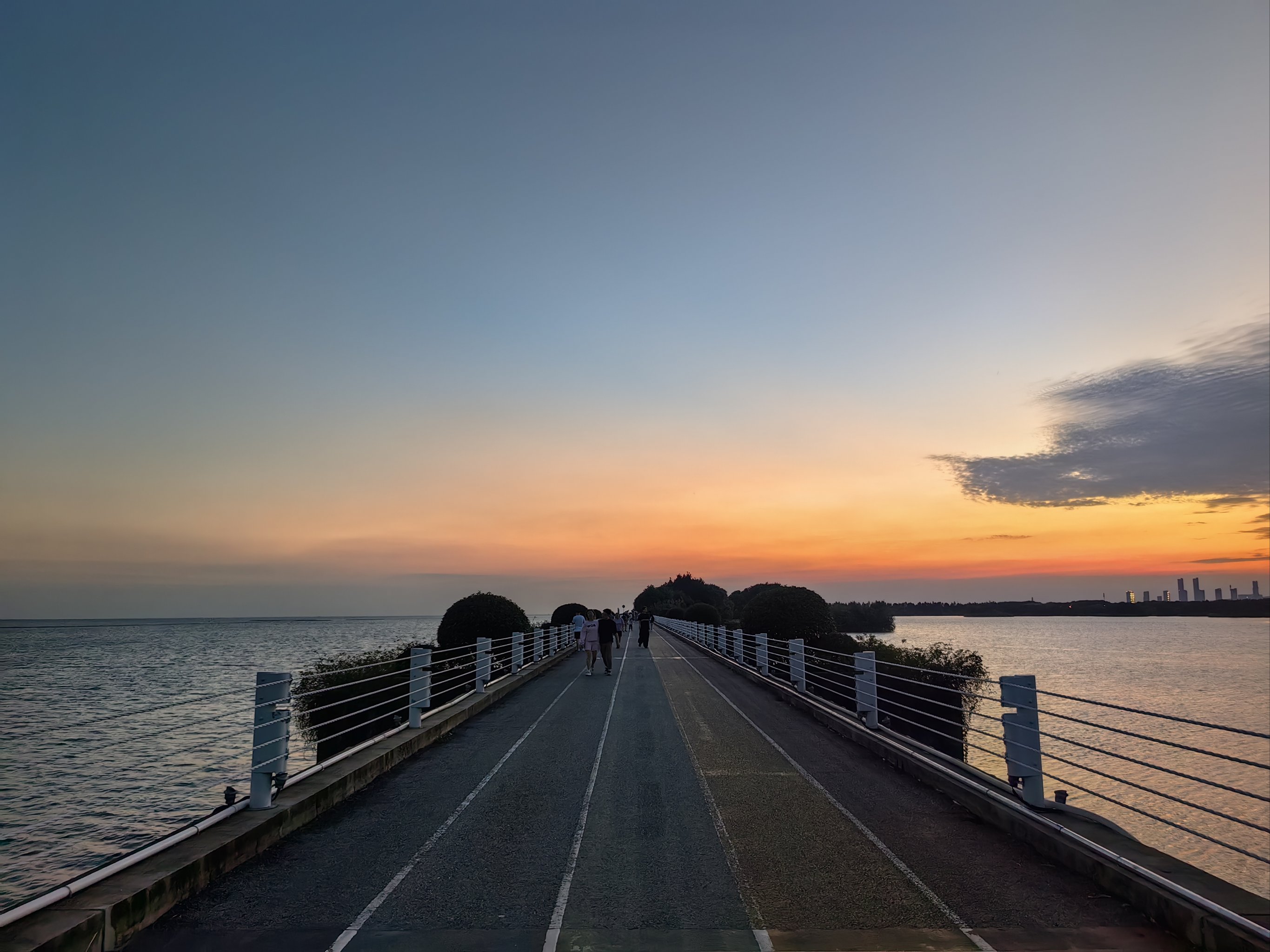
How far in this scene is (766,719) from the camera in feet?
50.1

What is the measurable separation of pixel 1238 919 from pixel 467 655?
21.7 metres

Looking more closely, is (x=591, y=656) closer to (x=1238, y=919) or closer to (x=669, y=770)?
(x=669, y=770)

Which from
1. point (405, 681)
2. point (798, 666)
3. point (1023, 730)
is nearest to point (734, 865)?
point (1023, 730)

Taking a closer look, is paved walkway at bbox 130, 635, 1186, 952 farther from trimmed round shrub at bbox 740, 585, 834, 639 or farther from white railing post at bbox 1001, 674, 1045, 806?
trimmed round shrub at bbox 740, 585, 834, 639

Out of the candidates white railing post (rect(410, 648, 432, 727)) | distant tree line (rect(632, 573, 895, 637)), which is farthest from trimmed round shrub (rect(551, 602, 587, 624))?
white railing post (rect(410, 648, 432, 727))

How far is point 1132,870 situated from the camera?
5820 millimetres

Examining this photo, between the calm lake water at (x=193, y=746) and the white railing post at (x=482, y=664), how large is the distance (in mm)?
4873

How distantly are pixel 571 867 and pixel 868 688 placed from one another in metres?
7.83

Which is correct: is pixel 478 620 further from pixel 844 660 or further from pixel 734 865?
pixel 734 865

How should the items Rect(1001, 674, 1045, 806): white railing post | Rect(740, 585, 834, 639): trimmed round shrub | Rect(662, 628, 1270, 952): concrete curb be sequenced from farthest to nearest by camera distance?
1. Rect(740, 585, 834, 639): trimmed round shrub
2. Rect(1001, 674, 1045, 806): white railing post
3. Rect(662, 628, 1270, 952): concrete curb

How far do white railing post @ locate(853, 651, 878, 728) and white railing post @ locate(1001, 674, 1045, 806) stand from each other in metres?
4.93

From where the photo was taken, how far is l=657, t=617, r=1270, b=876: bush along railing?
7789mm

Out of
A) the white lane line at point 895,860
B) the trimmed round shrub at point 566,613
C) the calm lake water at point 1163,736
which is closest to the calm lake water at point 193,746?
the calm lake water at point 1163,736

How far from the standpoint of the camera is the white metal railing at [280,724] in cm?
689
